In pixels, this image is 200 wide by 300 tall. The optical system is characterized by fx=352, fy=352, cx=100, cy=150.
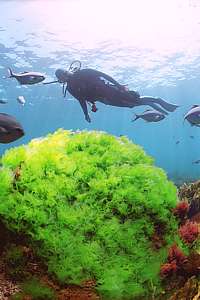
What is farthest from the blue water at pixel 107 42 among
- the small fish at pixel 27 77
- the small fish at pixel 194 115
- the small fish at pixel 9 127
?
the small fish at pixel 9 127

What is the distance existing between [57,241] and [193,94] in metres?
37.2

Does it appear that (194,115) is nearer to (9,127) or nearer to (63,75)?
(63,75)

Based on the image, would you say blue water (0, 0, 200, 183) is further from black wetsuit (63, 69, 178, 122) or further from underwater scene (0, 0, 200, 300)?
underwater scene (0, 0, 200, 300)

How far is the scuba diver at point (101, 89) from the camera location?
5.00 meters

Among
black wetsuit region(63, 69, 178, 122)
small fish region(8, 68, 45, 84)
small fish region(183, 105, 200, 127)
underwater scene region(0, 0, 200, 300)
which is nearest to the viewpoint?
underwater scene region(0, 0, 200, 300)

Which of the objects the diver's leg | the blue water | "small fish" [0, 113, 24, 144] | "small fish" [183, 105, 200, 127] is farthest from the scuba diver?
the blue water

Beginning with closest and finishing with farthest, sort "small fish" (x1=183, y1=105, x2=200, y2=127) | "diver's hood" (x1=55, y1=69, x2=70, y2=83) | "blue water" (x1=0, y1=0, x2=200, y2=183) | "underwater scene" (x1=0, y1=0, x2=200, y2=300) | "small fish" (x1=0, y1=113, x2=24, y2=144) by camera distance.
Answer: "underwater scene" (x1=0, y1=0, x2=200, y2=300)
"small fish" (x1=0, y1=113, x2=24, y2=144)
"diver's hood" (x1=55, y1=69, x2=70, y2=83)
"small fish" (x1=183, y1=105, x2=200, y2=127)
"blue water" (x1=0, y1=0, x2=200, y2=183)

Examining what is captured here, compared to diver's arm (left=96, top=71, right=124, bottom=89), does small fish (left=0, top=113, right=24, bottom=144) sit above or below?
below

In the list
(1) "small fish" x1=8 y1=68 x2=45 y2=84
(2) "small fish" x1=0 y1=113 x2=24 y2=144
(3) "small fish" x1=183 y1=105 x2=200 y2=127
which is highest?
(1) "small fish" x1=8 y1=68 x2=45 y2=84

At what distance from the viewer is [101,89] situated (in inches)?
205

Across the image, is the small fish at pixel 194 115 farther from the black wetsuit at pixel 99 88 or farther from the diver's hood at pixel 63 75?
the diver's hood at pixel 63 75

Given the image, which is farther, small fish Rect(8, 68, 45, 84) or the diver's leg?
small fish Rect(8, 68, 45, 84)

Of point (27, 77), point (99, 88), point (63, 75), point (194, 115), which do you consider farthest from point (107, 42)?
point (99, 88)

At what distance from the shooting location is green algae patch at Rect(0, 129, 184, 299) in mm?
3252
